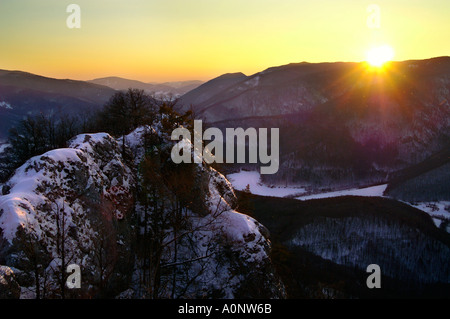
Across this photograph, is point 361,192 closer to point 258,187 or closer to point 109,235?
point 258,187

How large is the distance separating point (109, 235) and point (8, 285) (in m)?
7.46

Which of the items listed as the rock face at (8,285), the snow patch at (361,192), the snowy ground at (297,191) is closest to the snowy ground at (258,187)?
the snowy ground at (297,191)

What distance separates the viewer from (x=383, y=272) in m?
87.2

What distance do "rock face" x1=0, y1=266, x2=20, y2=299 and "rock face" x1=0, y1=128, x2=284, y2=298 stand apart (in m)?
0.79

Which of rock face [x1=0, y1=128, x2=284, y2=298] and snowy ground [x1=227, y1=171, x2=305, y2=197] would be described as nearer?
rock face [x1=0, y1=128, x2=284, y2=298]

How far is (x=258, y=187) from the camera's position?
550 ft

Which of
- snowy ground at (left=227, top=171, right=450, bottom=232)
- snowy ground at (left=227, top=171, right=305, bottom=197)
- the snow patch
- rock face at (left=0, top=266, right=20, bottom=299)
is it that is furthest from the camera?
snowy ground at (left=227, top=171, right=305, bottom=197)

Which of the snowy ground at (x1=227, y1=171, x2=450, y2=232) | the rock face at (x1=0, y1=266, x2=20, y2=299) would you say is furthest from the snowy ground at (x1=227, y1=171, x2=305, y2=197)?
the rock face at (x1=0, y1=266, x2=20, y2=299)

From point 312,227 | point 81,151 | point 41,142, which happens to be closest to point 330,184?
point 312,227

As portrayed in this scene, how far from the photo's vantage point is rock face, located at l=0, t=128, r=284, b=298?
1530cm

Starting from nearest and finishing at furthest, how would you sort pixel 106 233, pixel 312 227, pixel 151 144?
pixel 106 233 < pixel 151 144 < pixel 312 227

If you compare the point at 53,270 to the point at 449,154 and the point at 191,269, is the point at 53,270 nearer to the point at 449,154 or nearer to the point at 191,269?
the point at 191,269

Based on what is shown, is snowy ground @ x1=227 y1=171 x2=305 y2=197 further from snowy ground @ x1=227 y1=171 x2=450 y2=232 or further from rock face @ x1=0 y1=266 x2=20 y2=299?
rock face @ x1=0 y1=266 x2=20 y2=299

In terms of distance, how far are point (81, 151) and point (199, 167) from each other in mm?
8574
